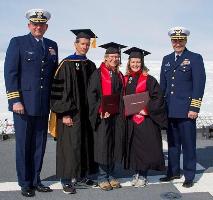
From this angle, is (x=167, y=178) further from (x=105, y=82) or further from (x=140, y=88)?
(x=105, y=82)

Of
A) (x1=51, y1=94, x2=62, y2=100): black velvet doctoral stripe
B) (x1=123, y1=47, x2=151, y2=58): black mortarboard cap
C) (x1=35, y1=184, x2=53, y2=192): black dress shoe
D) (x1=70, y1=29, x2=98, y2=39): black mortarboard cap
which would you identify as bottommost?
(x1=35, y1=184, x2=53, y2=192): black dress shoe

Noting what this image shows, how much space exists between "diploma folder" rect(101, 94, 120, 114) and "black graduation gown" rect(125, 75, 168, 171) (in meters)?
0.23

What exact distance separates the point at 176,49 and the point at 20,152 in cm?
254

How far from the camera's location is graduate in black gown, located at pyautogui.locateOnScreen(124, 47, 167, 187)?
206 inches

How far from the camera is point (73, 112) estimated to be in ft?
16.6

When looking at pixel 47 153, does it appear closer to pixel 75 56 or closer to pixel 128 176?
pixel 128 176

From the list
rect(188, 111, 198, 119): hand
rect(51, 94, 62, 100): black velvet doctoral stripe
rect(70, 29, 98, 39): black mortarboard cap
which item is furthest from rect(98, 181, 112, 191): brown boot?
rect(70, 29, 98, 39): black mortarboard cap

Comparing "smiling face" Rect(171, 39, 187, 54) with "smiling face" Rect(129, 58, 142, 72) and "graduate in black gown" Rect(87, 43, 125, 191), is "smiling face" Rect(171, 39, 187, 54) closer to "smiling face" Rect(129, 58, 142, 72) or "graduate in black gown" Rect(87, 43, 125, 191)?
"smiling face" Rect(129, 58, 142, 72)

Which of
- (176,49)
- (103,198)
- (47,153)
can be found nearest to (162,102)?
(176,49)

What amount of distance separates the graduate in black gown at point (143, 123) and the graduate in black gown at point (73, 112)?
0.57 m

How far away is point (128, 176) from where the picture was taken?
5926 millimetres

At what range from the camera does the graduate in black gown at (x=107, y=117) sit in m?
5.07

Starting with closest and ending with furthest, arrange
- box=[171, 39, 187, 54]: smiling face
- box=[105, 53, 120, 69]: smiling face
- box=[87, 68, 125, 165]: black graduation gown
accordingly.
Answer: box=[87, 68, 125, 165]: black graduation gown < box=[105, 53, 120, 69]: smiling face < box=[171, 39, 187, 54]: smiling face

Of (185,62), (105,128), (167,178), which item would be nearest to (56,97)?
(105,128)
